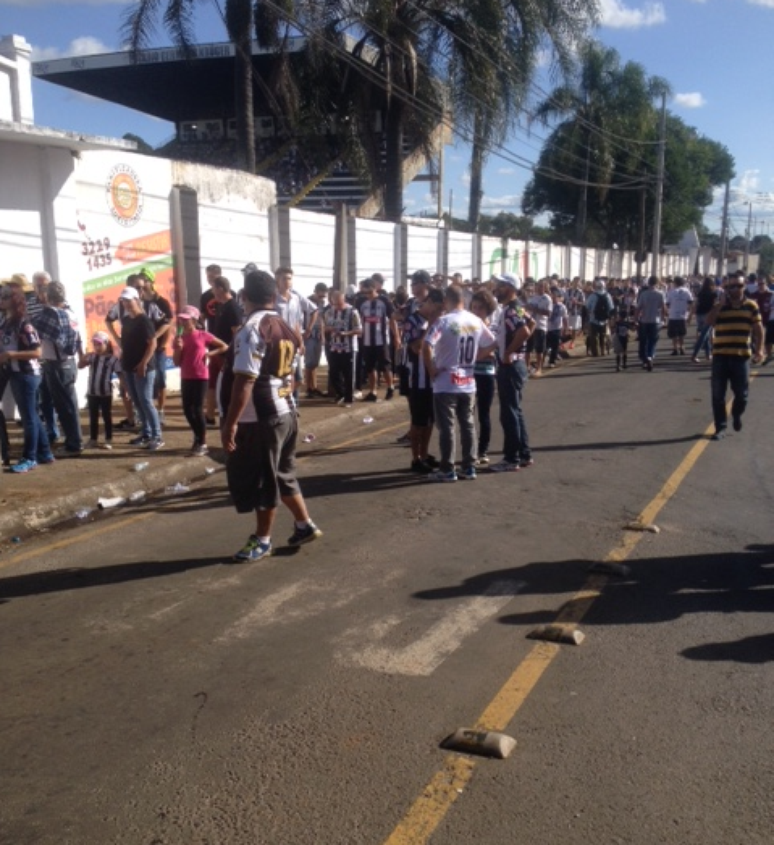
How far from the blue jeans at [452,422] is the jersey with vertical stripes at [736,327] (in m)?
3.76

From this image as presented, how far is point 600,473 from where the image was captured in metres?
8.90

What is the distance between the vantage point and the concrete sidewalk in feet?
24.3

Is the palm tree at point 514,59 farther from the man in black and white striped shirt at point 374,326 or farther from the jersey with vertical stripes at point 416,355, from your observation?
the jersey with vertical stripes at point 416,355

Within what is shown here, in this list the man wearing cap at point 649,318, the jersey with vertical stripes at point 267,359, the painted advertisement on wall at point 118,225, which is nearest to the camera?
the jersey with vertical stripes at point 267,359

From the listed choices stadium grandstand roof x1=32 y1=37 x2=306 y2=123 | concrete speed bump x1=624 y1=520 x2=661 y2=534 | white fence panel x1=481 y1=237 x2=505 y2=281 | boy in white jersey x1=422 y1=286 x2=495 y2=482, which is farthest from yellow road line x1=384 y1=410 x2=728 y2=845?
stadium grandstand roof x1=32 y1=37 x2=306 y2=123

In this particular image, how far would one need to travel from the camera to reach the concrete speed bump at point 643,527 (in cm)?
683

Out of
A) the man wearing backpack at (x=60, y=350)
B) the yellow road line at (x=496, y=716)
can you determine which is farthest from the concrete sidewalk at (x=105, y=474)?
the yellow road line at (x=496, y=716)

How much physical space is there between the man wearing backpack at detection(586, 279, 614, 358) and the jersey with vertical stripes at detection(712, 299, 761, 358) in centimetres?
973

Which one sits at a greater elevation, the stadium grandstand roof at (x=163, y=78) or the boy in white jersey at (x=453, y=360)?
the stadium grandstand roof at (x=163, y=78)

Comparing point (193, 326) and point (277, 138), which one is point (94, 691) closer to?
point (193, 326)

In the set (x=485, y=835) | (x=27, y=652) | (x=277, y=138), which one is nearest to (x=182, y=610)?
(x=27, y=652)

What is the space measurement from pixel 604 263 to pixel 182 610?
137 feet

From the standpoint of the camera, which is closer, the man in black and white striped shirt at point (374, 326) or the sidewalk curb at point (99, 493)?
the sidewalk curb at point (99, 493)

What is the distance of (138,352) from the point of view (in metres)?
9.27
